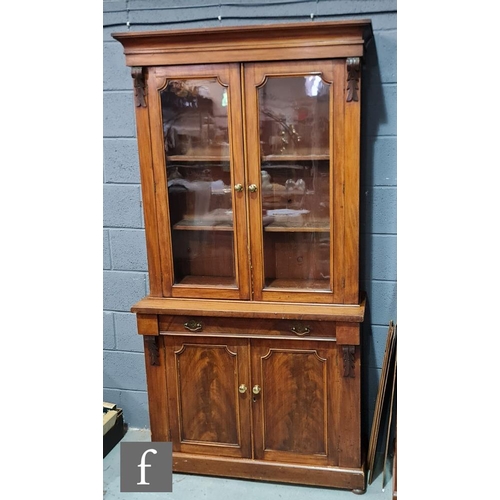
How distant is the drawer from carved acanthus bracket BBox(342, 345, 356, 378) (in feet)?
0.23

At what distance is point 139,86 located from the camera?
1.98 m

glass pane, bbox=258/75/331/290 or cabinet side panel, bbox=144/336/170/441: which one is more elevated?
glass pane, bbox=258/75/331/290

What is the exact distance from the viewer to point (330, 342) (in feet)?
6.54

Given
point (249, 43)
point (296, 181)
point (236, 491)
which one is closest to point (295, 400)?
point (236, 491)

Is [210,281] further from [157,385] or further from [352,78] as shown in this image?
[352,78]

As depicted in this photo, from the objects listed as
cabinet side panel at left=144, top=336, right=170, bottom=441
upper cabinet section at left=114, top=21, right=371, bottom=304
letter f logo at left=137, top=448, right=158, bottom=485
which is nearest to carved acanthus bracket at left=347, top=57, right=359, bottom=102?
upper cabinet section at left=114, top=21, right=371, bottom=304

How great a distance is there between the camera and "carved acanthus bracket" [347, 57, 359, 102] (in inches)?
70.5

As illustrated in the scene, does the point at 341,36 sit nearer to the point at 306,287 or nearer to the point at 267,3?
the point at 267,3

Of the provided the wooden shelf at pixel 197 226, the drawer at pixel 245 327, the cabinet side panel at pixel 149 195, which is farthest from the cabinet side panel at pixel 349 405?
the cabinet side panel at pixel 149 195

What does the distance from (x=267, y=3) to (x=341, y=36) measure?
0.50m

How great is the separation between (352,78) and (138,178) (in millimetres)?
1106

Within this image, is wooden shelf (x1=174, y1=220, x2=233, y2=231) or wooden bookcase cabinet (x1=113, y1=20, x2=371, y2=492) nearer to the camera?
wooden bookcase cabinet (x1=113, y1=20, x2=371, y2=492)

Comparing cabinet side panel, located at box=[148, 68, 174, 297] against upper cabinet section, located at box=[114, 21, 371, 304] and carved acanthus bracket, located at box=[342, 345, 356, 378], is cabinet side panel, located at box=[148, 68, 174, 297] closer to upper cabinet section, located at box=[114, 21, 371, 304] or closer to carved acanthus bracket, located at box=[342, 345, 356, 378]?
upper cabinet section, located at box=[114, 21, 371, 304]

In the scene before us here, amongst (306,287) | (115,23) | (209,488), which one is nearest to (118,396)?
(209,488)
